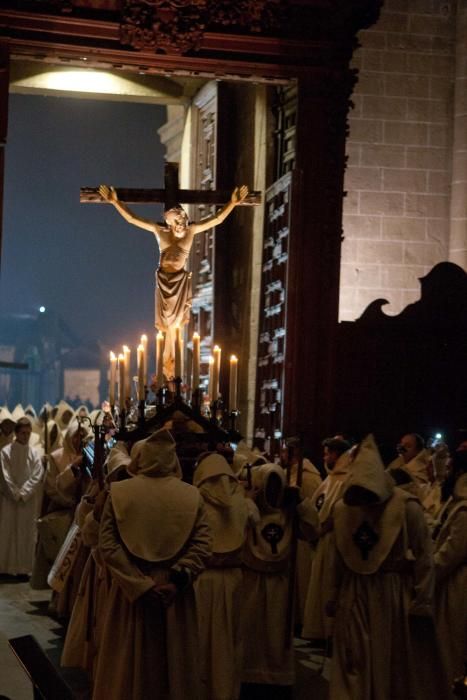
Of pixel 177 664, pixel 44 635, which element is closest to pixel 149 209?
pixel 44 635

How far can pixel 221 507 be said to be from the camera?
339 inches

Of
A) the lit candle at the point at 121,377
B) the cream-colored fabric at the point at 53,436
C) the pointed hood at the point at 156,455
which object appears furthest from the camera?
the cream-colored fabric at the point at 53,436

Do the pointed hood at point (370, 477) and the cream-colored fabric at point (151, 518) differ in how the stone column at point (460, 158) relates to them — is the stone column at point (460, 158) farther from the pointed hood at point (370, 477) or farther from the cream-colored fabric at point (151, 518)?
the cream-colored fabric at point (151, 518)

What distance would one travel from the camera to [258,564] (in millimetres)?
9602

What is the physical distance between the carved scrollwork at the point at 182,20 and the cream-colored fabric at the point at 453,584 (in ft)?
26.3

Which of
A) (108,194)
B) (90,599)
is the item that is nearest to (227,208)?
(108,194)

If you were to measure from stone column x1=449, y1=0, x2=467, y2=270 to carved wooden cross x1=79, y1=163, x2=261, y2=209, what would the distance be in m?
4.06

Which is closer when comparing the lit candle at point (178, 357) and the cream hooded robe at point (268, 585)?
the cream hooded robe at point (268, 585)

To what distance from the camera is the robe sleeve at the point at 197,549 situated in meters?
7.08

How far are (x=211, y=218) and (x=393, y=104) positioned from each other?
14.3 ft

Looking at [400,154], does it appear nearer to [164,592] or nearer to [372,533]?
[372,533]

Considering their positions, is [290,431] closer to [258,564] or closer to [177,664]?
[258,564]

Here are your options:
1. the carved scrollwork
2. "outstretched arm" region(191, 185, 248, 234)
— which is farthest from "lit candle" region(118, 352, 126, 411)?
the carved scrollwork

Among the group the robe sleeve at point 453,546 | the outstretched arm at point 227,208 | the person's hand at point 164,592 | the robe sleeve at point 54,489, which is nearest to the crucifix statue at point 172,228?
the outstretched arm at point 227,208
